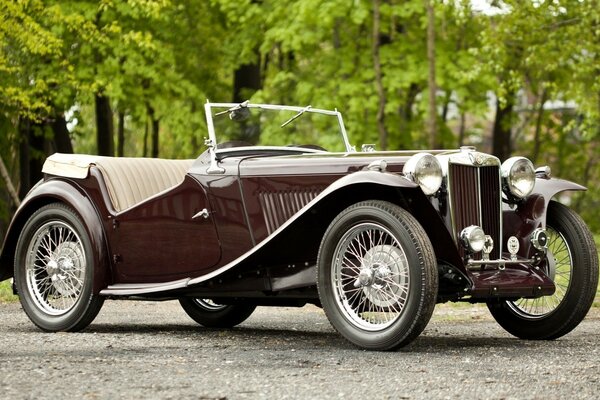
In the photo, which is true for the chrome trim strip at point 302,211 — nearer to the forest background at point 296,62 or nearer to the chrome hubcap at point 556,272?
the chrome hubcap at point 556,272

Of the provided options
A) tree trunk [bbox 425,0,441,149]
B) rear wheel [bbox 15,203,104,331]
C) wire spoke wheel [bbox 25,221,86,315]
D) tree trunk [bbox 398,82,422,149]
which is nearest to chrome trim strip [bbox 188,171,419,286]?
rear wheel [bbox 15,203,104,331]

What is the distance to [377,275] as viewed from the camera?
6770mm

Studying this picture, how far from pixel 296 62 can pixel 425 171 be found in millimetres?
19803

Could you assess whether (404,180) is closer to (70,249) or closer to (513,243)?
(513,243)

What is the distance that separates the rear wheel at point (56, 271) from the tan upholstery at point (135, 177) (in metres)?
0.37

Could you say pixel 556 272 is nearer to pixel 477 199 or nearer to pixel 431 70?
pixel 477 199

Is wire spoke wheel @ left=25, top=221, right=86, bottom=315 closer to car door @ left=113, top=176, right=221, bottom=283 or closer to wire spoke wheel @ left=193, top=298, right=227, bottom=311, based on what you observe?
car door @ left=113, top=176, right=221, bottom=283

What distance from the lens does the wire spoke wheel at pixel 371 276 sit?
6.70 metres

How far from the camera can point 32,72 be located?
21.3m

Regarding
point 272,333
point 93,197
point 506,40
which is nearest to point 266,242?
point 272,333

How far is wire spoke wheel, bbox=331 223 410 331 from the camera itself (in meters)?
6.70

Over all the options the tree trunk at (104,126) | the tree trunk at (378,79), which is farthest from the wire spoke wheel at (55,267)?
the tree trunk at (104,126)

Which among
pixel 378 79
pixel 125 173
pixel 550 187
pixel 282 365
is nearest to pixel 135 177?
pixel 125 173

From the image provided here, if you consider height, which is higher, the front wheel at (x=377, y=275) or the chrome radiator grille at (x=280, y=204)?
the chrome radiator grille at (x=280, y=204)
